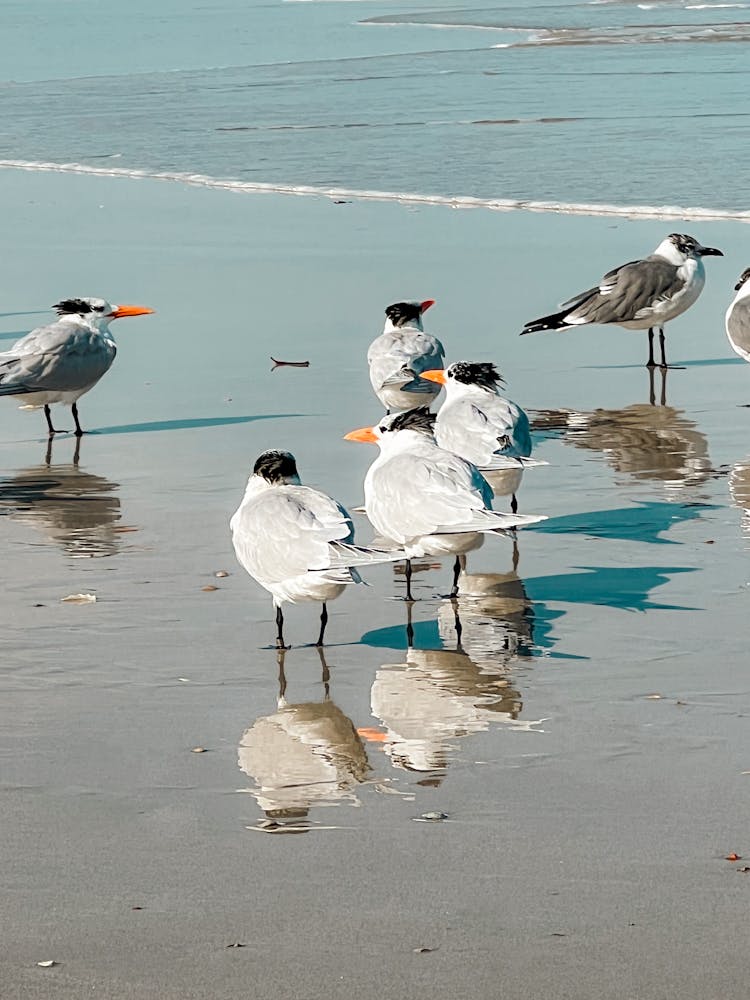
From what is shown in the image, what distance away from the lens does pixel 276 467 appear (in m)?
6.23

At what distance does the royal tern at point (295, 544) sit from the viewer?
18.8ft

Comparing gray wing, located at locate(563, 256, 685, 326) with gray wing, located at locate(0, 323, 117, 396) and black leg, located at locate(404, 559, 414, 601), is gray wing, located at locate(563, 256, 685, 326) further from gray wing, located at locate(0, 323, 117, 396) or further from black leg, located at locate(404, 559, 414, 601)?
black leg, located at locate(404, 559, 414, 601)

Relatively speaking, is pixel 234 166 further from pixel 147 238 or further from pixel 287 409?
pixel 287 409

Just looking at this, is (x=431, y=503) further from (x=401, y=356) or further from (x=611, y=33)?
(x=611, y=33)

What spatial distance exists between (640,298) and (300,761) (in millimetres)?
6614

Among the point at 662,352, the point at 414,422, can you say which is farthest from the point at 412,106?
the point at 414,422

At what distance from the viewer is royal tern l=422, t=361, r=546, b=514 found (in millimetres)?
7332

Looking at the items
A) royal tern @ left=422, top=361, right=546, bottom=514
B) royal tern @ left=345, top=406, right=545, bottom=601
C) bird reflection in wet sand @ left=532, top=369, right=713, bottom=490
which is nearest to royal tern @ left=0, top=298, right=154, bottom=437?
bird reflection in wet sand @ left=532, top=369, right=713, bottom=490

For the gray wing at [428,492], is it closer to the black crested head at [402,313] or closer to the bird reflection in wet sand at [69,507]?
the bird reflection in wet sand at [69,507]

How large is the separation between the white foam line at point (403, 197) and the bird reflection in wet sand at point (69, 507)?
8.47m

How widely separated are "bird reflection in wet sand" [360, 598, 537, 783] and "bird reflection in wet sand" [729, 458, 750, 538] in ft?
5.51

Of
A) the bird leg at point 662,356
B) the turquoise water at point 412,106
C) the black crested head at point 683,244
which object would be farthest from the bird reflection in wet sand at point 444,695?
the turquoise water at point 412,106

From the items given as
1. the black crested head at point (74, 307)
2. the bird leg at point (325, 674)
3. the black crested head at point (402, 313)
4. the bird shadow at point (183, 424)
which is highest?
the black crested head at point (74, 307)

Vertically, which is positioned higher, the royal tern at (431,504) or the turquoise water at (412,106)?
the turquoise water at (412,106)
